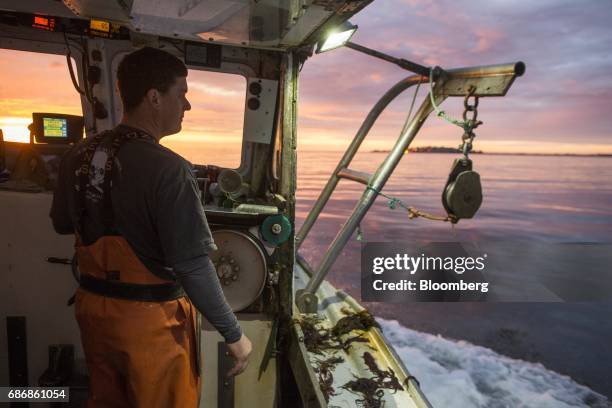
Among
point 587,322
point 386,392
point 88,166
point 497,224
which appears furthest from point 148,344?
point 497,224

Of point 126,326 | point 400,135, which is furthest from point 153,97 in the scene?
point 400,135

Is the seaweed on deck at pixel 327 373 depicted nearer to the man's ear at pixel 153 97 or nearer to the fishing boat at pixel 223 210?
the fishing boat at pixel 223 210

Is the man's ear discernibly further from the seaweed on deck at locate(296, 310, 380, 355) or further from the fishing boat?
the seaweed on deck at locate(296, 310, 380, 355)

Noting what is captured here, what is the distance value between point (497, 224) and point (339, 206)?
466 inches

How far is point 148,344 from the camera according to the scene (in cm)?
157

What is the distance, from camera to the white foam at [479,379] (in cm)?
746

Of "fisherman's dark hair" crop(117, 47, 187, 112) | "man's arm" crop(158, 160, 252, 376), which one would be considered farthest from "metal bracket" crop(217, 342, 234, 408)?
"fisherman's dark hair" crop(117, 47, 187, 112)

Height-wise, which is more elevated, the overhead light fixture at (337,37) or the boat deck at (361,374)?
Result: the overhead light fixture at (337,37)

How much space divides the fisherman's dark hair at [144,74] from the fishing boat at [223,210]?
3.81 ft

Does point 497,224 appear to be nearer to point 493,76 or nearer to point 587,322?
point 587,322

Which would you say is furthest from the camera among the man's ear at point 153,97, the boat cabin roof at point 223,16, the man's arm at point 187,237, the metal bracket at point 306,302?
the metal bracket at point 306,302

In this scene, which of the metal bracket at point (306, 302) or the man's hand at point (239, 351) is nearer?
the man's hand at point (239, 351)

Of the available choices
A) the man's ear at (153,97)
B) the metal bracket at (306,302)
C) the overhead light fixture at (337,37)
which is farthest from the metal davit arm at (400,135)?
the man's ear at (153,97)

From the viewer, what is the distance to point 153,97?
1551mm
